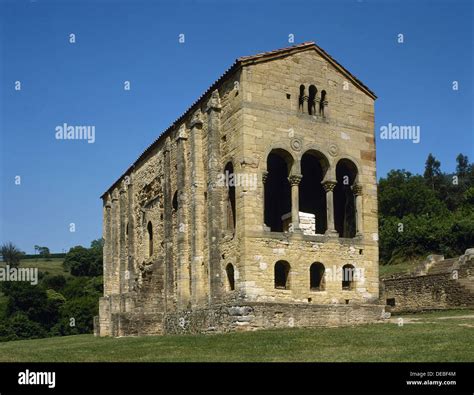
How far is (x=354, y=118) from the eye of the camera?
27.8 m

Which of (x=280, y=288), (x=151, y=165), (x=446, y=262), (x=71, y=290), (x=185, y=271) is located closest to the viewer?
(x=280, y=288)

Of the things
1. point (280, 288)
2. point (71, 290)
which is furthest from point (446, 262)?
point (71, 290)

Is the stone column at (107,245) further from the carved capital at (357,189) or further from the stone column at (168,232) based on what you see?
the carved capital at (357,189)

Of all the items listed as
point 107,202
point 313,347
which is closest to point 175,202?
point 107,202

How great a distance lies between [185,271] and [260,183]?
6784 mm

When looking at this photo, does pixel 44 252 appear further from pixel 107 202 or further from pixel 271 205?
pixel 271 205

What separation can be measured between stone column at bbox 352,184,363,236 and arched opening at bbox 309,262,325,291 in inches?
92.1

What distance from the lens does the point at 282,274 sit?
27297 mm

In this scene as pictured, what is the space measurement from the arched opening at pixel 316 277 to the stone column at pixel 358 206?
2338mm

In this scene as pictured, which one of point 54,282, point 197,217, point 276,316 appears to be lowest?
point 54,282

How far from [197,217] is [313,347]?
11475mm
